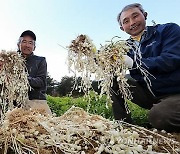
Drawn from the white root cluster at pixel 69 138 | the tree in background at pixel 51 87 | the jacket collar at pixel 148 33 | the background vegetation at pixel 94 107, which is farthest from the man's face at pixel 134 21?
the tree in background at pixel 51 87

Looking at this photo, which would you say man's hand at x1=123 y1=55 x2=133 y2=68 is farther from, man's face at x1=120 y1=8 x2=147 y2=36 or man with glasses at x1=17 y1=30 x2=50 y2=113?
man with glasses at x1=17 y1=30 x2=50 y2=113

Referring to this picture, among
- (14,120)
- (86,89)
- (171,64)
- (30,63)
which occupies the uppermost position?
(30,63)

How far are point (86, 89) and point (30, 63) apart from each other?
4.42 ft

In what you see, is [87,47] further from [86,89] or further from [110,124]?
[110,124]

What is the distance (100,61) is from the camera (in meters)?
1.90

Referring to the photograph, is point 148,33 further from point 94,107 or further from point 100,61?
point 94,107

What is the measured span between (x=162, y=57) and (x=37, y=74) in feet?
4.97

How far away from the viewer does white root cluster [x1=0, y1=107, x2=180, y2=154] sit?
1403 millimetres

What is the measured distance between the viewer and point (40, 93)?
3.17 metres

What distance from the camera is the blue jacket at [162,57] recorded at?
6.58 feet

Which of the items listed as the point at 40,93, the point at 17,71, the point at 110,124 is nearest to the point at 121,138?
the point at 110,124

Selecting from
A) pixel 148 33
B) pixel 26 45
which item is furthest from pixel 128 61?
pixel 26 45

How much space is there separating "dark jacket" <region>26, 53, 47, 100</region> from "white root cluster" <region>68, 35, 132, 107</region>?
116 centimetres

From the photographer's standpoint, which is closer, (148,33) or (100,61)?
(100,61)
